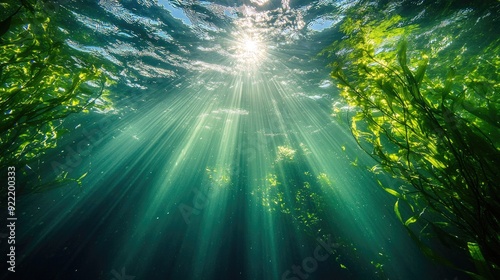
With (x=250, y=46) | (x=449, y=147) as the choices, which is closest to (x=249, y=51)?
(x=250, y=46)

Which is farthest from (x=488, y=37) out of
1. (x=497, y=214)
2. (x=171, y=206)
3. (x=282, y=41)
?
(x=171, y=206)

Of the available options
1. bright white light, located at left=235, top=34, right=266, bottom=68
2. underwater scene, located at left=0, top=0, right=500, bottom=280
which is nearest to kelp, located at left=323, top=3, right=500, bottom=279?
underwater scene, located at left=0, top=0, right=500, bottom=280

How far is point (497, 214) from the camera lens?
158cm

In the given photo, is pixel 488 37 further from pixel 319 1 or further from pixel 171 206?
pixel 171 206

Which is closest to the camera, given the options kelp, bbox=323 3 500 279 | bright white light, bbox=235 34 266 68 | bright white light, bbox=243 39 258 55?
kelp, bbox=323 3 500 279

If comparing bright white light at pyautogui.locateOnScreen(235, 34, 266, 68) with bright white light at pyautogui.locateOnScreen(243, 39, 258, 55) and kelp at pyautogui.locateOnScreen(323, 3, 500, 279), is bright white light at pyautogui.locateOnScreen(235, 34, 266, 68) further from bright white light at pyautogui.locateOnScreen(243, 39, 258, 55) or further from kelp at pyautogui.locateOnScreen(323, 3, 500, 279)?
kelp at pyautogui.locateOnScreen(323, 3, 500, 279)

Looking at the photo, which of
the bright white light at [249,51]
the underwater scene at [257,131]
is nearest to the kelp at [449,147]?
the underwater scene at [257,131]

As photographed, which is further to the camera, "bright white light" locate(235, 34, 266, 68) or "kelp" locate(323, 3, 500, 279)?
"bright white light" locate(235, 34, 266, 68)

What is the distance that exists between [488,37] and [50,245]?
2299 cm

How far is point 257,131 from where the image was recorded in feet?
62.1

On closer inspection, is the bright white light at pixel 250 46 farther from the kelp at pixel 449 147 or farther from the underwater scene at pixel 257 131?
the kelp at pixel 449 147

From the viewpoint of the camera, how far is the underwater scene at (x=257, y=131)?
2.12m

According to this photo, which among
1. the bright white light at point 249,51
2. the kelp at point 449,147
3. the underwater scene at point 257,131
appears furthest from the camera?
the bright white light at point 249,51

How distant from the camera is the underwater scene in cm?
212
